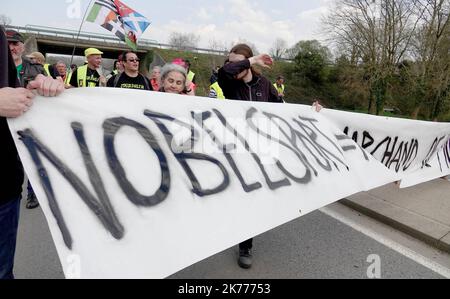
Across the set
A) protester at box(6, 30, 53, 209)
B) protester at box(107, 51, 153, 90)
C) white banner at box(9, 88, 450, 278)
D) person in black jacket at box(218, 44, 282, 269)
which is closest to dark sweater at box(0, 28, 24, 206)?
white banner at box(9, 88, 450, 278)

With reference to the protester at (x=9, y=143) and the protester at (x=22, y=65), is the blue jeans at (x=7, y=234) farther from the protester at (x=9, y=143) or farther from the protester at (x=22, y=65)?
the protester at (x=22, y=65)

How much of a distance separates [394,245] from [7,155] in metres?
3.31

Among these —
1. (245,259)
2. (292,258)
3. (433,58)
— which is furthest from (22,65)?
(433,58)

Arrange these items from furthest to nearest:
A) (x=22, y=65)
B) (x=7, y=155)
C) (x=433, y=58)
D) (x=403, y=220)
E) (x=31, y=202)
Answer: (x=433, y=58) → (x=22, y=65) → (x=31, y=202) → (x=403, y=220) → (x=7, y=155)

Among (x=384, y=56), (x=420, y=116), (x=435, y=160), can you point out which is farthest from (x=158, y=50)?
(x=435, y=160)

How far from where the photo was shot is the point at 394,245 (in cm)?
293

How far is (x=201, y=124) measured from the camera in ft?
6.77

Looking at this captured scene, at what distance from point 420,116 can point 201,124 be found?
23762mm

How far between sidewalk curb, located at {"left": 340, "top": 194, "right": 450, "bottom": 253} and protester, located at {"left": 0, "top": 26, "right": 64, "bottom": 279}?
3.47 meters

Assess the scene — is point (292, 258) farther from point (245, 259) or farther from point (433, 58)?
A: point (433, 58)

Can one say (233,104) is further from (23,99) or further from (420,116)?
(420,116)

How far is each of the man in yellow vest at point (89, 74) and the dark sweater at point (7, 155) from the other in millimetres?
3716

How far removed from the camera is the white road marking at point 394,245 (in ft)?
8.48
